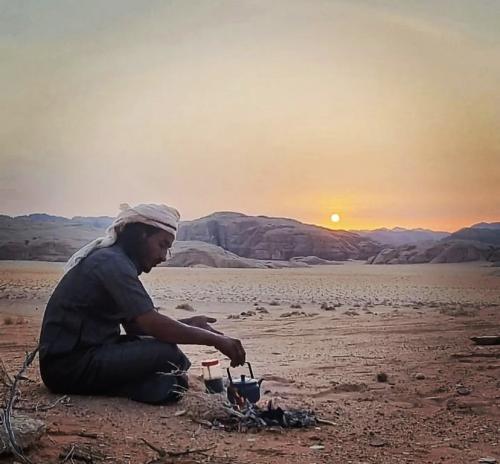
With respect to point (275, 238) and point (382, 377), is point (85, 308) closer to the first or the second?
point (382, 377)

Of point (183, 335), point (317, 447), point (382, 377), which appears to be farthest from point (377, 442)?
point (382, 377)

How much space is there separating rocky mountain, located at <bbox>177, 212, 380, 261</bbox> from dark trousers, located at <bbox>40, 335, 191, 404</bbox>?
1018cm

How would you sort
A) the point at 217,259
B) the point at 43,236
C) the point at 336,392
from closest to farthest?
the point at 336,392 → the point at 43,236 → the point at 217,259

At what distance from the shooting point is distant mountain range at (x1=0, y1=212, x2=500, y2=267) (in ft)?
41.4

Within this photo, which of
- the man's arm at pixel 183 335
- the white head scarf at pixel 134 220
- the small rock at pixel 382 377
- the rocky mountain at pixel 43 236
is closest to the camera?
the man's arm at pixel 183 335

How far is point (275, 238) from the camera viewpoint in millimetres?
19312

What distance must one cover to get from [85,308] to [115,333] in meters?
0.25

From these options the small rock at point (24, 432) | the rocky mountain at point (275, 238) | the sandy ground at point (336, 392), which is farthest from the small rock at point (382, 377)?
the rocky mountain at point (275, 238)

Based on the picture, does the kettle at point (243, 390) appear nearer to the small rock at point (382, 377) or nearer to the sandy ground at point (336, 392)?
the sandy ground at point (336, 392)

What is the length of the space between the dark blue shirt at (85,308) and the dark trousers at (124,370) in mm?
73

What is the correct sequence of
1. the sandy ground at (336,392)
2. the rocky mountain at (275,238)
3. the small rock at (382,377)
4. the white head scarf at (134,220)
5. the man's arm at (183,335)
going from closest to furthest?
Result: 1. the sandy ground at (336,392)
2. the man's arm at (183,335)
3. the white head scarf at (134,220)
4. the small rock at (382,377)
5. the rocky mountain at (275,238)

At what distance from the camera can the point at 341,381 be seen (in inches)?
208

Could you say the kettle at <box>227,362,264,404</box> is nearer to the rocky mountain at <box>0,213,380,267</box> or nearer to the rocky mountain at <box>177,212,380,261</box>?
the rocky mountain at <box>0,213,380,267</box>

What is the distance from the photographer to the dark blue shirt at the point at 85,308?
4.06 meters
